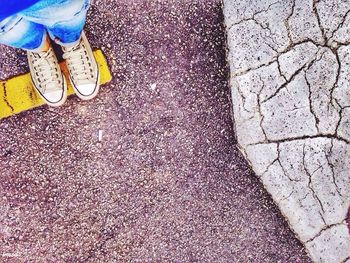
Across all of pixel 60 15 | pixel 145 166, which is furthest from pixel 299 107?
pixel 60 15

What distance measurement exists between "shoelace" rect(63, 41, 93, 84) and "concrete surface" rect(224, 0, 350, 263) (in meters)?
0.70

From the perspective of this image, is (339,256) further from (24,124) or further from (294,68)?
(24,124)

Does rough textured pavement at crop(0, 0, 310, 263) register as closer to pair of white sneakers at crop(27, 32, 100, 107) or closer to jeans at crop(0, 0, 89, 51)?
pair of white sneakers at crop(27, 32, 100, 107)

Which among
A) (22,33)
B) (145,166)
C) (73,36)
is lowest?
(145,166)

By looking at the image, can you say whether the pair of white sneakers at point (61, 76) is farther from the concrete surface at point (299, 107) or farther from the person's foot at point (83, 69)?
the concrete surface at point (299, 107)

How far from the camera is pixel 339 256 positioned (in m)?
3.04

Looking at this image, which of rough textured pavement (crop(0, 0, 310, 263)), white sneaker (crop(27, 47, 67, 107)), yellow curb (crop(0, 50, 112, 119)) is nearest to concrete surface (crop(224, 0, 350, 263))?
rough textured pavement (crop(0, 0, 310, 263))

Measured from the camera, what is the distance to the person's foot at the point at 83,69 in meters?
2.93

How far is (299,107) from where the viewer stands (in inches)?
118

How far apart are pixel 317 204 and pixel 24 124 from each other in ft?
4.93

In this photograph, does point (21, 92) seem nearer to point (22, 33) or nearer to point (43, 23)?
point (22, 33)

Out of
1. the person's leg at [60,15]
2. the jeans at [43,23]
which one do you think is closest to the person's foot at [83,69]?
the jeans at [43,23]

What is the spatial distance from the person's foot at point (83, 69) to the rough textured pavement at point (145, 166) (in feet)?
0.30

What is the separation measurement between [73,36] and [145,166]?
0.77 meters
